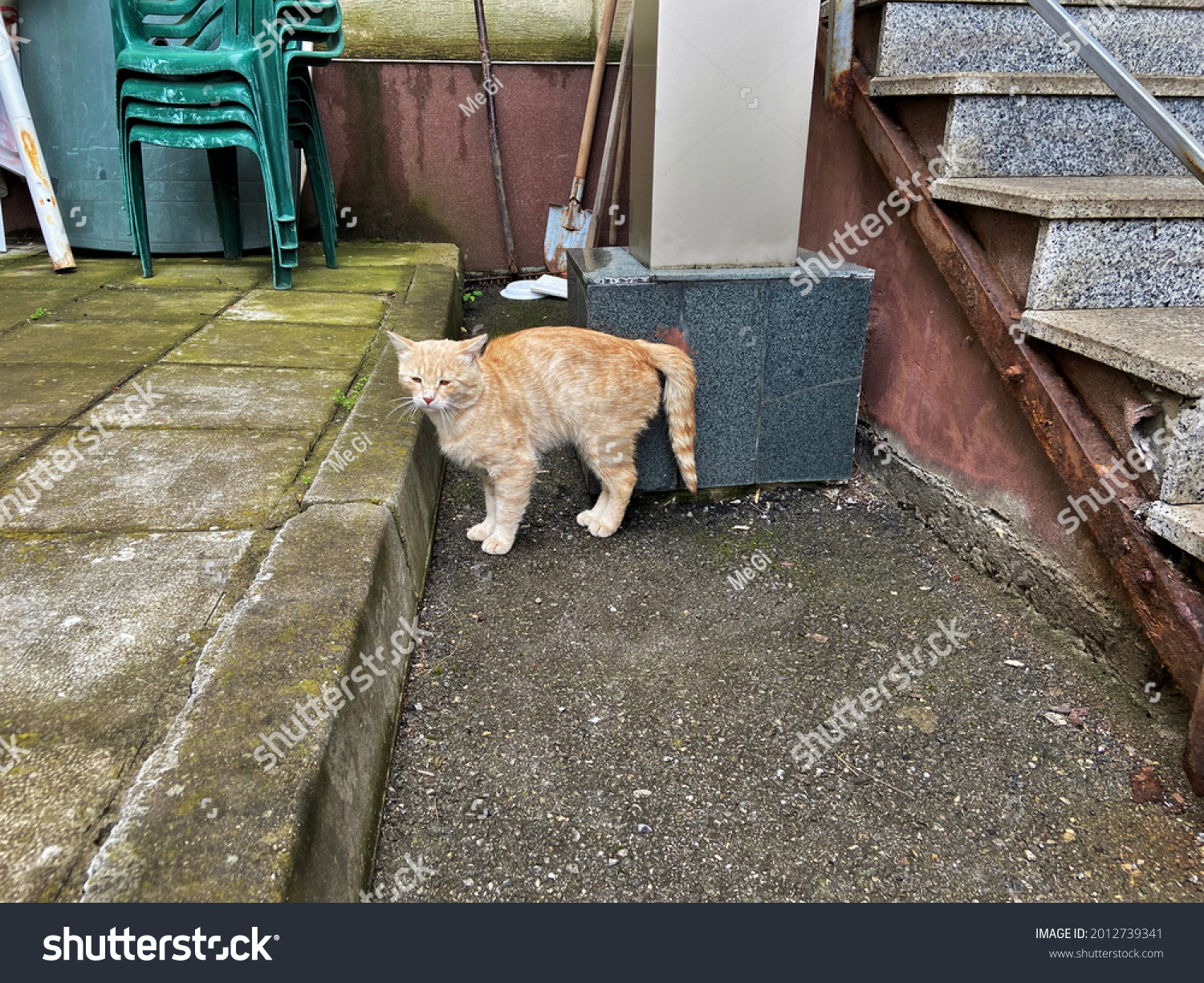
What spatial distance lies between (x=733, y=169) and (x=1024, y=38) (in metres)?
1.14

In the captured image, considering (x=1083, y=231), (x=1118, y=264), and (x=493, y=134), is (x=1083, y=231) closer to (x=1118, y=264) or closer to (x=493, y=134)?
(x=1118, y=264)

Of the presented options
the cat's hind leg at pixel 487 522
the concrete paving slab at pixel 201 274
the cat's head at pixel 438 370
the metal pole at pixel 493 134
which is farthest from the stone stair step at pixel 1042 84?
the metal pole at pixel 493 134


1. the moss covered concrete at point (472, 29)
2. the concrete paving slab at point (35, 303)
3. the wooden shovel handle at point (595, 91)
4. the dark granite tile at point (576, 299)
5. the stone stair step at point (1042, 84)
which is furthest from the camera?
the moss covered concrete at point (472, 29)

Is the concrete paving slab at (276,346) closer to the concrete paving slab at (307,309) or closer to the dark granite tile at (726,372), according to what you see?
the concrete paving slab at (307,309)

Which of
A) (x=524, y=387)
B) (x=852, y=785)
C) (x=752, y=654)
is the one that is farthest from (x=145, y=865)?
(x=524, y=387)

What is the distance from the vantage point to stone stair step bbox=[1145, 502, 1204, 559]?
1.71 meters

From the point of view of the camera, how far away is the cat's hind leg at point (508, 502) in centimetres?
260

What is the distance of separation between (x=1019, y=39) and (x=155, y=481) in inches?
124

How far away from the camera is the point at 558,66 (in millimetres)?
5492

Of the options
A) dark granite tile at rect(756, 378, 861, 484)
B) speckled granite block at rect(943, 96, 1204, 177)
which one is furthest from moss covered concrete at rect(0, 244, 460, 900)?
speckled granite block at rect(943, 96, 1204, 177)

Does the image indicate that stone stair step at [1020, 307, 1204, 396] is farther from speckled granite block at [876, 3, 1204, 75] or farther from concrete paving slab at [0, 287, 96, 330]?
concrete paving slab at [0, 287, 96, 330]

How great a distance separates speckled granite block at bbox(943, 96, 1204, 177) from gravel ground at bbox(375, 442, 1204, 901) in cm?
125

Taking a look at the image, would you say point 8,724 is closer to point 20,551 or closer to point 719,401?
point 20,551

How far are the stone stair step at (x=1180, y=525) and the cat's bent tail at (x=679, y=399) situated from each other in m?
1.33
